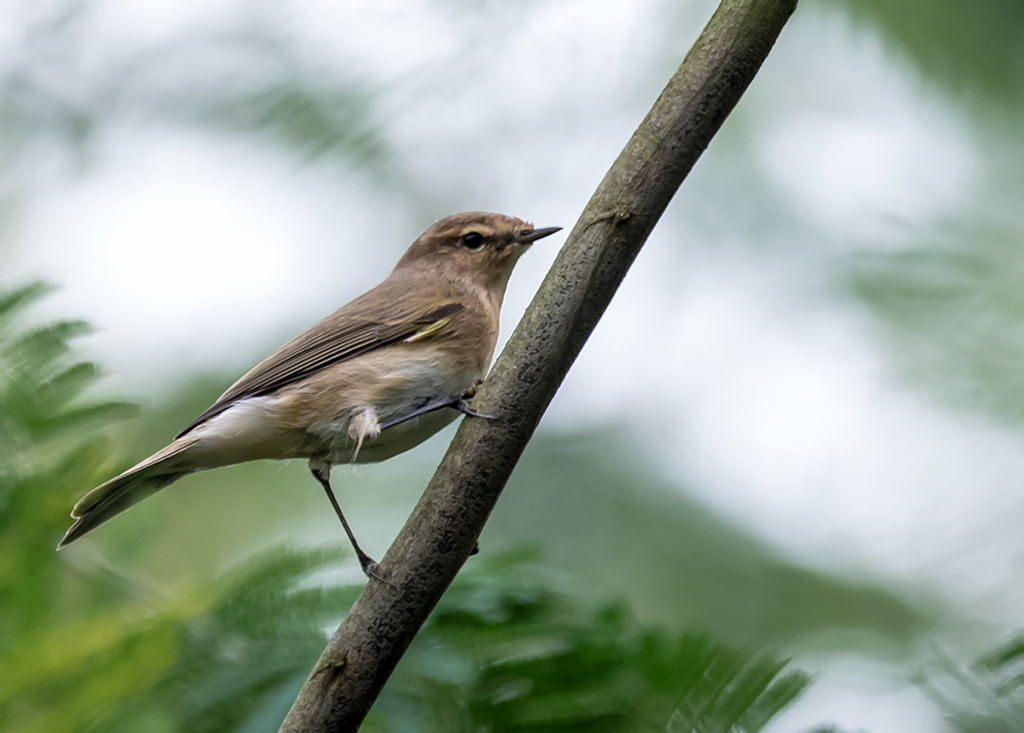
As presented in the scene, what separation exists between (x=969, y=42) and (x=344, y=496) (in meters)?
3.59

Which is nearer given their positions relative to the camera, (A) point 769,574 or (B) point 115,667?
(B) point 115,667

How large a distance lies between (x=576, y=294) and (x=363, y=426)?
4.89 feet

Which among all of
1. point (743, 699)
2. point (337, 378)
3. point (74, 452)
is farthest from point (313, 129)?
point (743, 699)

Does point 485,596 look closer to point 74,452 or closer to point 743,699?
point 743,699

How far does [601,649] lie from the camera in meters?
2.20

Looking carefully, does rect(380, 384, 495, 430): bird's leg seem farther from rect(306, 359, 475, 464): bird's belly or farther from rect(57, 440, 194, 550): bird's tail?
rect(57, 440, 194, 550): bird's tail

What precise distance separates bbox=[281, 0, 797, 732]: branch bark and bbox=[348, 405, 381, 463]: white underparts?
116cm

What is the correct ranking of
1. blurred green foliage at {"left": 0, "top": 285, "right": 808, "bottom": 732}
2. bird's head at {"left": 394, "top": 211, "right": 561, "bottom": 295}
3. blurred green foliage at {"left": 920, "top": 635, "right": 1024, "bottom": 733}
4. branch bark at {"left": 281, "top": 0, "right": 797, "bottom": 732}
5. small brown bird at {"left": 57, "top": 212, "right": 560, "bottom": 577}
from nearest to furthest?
blurred green foliage at {"left": 920, "top": 635, "right": 1024, "bottom": 733}
blurred green foliage at {"left": 0, "top": 285, "right": 808, "bottom": 732}
branch bark at {"left": 281, "top": 0, "right": 797, "bottom": 732}
small brown bird at {"left": 57, "top": 212, "right": 560, "bottom": 577}
bird's head at {"left": 394, "top": 211, "right": 561, "bottom": 295}

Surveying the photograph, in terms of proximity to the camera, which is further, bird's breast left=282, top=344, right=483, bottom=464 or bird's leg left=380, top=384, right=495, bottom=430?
bird's breast left=282, top=344, right=483, bottom=464

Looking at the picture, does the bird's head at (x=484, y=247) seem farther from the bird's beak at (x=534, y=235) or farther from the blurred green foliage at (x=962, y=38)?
the blurred green foliage at (x=962, y=38)

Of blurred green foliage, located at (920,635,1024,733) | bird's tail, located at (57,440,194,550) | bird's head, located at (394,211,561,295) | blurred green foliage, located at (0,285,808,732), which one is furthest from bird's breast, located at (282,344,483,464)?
blurred green foliage, located at (920,635,1024,733)

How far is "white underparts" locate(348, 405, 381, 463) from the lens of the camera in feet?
11.6

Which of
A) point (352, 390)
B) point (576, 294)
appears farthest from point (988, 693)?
point (352, 390)

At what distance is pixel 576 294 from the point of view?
2373 mm
